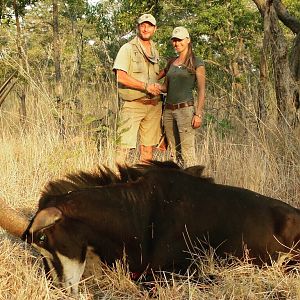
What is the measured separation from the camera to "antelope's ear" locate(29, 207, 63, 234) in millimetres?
3051

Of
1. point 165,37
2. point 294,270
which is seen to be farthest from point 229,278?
point 165,37

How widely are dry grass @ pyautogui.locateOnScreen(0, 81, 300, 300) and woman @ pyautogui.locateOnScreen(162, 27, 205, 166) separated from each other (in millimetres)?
501

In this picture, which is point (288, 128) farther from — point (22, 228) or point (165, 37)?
point (165, 37)

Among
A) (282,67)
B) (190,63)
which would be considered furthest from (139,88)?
(282,67)

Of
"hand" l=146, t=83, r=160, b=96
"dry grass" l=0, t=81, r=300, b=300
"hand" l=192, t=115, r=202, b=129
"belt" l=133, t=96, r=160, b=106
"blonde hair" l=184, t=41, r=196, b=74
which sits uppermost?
"blonde hair" l=184, t=41, r=196, b=74

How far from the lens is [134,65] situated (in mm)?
→ 5828

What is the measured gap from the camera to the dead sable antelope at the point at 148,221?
311cm

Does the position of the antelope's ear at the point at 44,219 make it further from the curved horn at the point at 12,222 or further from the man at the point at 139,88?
the man at the point at 139,88

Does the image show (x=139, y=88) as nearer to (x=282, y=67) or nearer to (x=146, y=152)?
(x=146, y=152)

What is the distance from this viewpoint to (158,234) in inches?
136

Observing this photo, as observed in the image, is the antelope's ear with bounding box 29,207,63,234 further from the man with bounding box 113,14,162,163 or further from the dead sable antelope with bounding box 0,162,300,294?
the man with bounding box 113,14,162,163

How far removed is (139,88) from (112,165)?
3.00ft

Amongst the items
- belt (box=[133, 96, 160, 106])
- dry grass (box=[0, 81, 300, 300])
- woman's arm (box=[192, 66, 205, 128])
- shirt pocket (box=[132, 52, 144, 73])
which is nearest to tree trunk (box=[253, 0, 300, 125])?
dry grass (box=[0, 81, 300, 300])

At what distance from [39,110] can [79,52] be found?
0.95 metres
